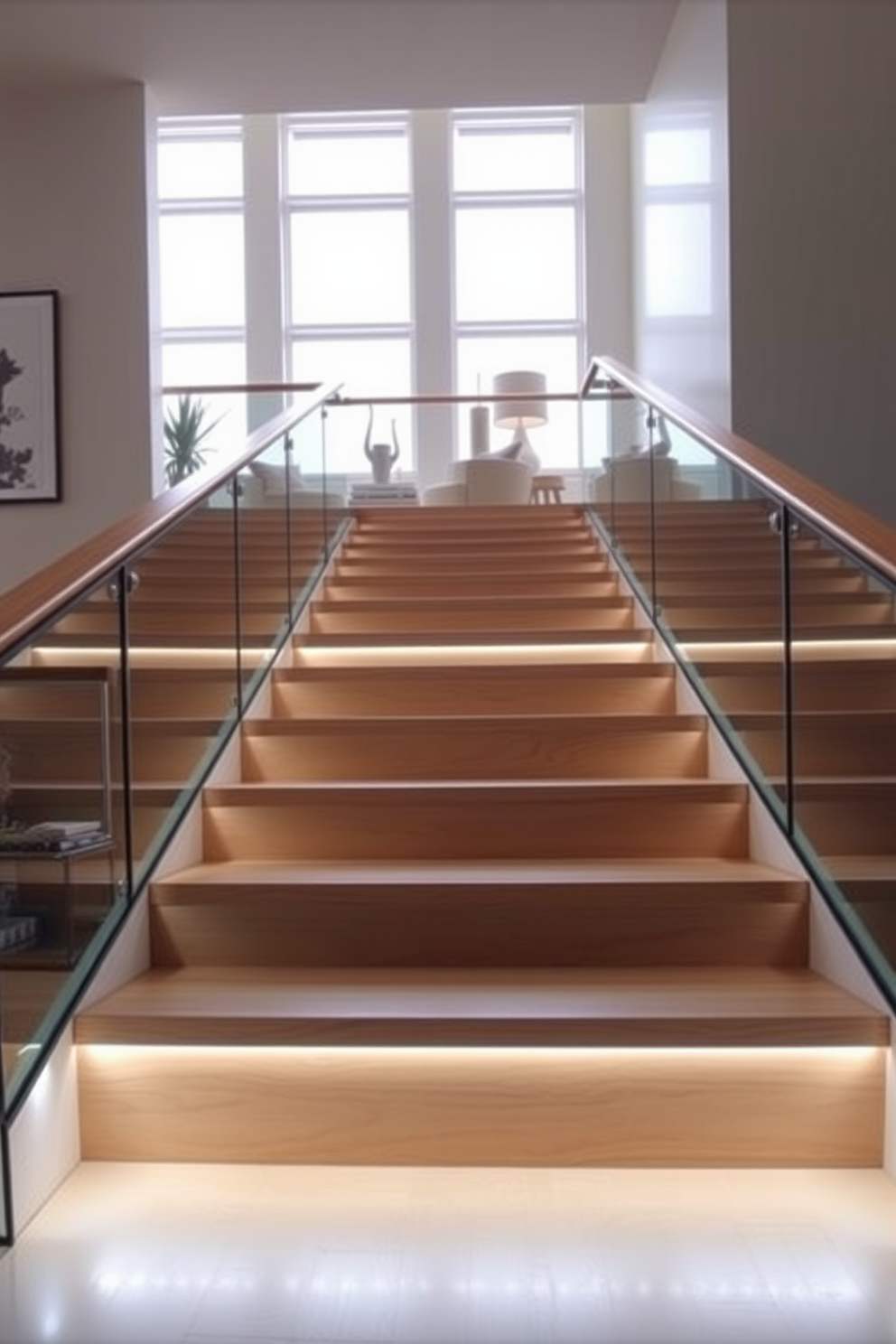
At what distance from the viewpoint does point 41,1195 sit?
2078mm

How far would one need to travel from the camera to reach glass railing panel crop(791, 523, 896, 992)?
2391mm

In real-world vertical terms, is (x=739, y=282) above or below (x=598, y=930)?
above

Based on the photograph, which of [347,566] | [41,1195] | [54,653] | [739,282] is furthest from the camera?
[739,282]

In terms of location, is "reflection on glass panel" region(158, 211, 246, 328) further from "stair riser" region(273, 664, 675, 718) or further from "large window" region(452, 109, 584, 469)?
"stair riser" region(273, 664, 675, 718)

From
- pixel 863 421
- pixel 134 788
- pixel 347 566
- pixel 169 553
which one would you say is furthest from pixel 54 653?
pixel 863 421

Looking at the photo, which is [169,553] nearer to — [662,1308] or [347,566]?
[662,1308]

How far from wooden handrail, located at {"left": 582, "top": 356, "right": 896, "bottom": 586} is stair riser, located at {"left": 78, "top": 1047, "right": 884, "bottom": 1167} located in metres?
0.87

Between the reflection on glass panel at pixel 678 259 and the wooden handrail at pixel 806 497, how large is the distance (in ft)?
8.98

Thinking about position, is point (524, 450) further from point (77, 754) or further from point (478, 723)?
point (77, 754)

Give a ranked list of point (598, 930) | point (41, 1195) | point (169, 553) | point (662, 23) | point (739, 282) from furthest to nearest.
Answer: point (662, 23), point (739, 282), point (169, 553), point (598, 930), point (41, 1195)

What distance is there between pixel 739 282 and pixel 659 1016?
4401 millimetres

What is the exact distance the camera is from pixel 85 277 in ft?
22.0

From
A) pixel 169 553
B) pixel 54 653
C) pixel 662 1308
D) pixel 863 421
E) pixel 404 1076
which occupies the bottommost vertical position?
pixel 662 1308

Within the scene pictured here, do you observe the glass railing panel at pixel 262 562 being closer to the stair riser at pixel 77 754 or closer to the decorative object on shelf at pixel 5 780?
the stair riser at pixel 77 754
